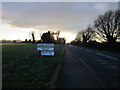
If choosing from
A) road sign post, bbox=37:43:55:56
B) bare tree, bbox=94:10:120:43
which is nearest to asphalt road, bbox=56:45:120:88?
road sign post, bbox=37:43:55:56

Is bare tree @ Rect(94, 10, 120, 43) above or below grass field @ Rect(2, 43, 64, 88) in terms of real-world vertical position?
above

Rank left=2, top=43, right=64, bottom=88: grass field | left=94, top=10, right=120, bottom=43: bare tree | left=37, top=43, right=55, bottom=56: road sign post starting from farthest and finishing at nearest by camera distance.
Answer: left=94, top=10, right=120, bottom=43: bare tree, left=37, top=43, right=55, bottom=56: road sign post, left=2, top=43, right=64, bottom=88: grass field

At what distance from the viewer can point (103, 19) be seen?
139 feet

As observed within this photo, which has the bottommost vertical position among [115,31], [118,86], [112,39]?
[118,86]

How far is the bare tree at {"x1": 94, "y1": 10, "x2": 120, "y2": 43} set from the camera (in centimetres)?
3922

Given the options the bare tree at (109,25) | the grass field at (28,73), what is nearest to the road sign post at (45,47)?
the grass field at (28,73)

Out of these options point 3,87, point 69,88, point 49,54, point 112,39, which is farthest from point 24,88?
point 112,39

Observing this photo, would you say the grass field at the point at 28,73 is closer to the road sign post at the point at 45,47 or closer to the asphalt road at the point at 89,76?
the asphalt road at the point at 89,76

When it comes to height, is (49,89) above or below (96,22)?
below

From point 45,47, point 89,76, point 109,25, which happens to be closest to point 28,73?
point 89,76

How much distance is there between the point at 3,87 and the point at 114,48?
2429 cm

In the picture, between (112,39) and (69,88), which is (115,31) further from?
(69,88)

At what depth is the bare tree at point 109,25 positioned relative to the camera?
1544 inches

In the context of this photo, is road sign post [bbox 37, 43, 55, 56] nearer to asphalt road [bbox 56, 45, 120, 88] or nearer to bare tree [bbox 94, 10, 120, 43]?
asphalt road [bbox 56, 45, 120, 88]
